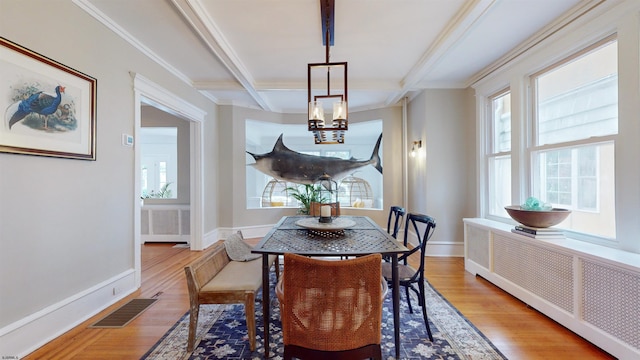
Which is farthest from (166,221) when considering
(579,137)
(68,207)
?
(579,137)

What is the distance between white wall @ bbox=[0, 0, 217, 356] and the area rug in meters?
0.84

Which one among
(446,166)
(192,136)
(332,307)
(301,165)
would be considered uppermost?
(192,136)

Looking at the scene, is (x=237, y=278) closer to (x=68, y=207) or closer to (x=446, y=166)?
(x=68, y=207)

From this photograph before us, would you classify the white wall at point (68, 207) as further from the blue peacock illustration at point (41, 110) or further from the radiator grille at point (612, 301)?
the radiator grille at point (612, 301)

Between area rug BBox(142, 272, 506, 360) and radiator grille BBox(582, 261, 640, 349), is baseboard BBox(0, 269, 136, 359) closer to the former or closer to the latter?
area rug BBox(142, 272, 506, 360)

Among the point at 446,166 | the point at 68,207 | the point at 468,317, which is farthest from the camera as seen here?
the point at 446,166

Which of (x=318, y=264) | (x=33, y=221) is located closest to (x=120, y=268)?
(x=33, y=221)

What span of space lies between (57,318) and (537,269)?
3968 millimetres

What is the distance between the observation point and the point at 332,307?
1181mm

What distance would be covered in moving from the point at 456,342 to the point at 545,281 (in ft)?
3.44

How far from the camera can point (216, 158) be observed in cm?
484

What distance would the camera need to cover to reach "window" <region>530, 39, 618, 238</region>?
6.78ft

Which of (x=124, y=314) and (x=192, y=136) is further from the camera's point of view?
(x=192, y=136)

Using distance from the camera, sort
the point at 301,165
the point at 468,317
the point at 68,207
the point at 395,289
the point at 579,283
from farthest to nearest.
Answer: the point at 301,165
the point at 468,317
the point at 68,207
the point at 579,283
the point at 395,289
